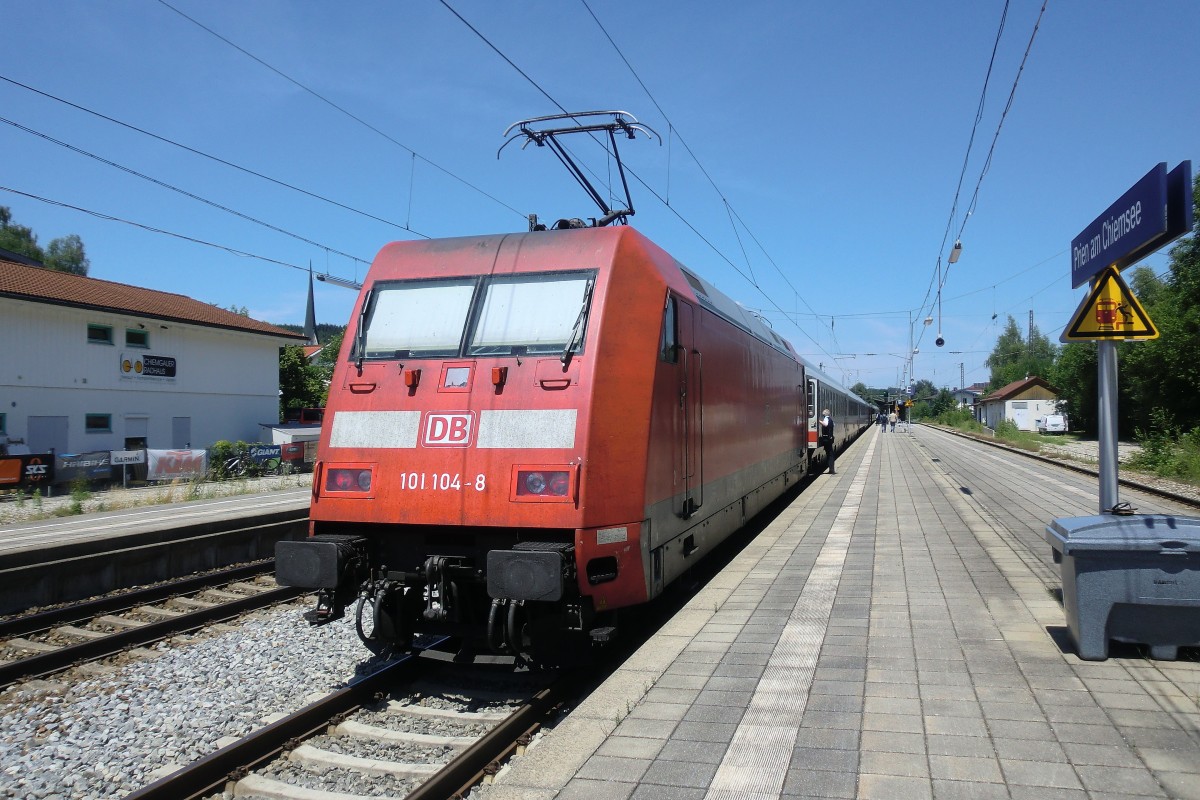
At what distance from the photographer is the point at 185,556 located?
1139cm

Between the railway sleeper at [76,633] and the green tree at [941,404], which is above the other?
the green tree at [941,404]

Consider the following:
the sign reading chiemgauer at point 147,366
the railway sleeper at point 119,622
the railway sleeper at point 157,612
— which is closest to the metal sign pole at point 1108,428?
the railway sleeper at point 157,612

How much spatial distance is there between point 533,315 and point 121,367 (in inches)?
1126

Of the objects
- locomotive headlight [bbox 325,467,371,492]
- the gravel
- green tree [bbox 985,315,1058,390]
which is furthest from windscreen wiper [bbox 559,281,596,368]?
green tree [bbox 985,315,1058,390]

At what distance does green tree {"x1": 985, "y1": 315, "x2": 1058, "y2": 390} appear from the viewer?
320 ft

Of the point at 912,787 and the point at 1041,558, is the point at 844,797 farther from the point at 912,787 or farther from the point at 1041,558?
the point at 1041,558

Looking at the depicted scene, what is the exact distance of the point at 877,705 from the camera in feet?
14.8

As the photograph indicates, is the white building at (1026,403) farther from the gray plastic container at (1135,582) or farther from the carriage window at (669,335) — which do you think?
the gray plastic container at (1135,582)

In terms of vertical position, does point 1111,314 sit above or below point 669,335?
above

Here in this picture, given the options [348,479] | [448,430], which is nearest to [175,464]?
[348,479]

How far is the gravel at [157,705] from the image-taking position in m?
4.70

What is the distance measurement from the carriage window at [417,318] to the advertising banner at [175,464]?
22.2 metres

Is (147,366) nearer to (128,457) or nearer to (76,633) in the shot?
(128,457)

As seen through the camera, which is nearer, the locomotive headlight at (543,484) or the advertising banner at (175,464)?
the locomotive headlight at (543,484)
